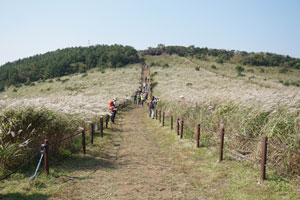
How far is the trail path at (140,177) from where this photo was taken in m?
5.32

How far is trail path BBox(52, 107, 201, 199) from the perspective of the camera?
5320mm

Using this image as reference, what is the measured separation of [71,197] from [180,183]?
2668mm

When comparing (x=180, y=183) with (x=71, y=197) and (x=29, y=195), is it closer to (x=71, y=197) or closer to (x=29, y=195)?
(x=71, y=197)

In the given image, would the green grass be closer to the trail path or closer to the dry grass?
the trail path

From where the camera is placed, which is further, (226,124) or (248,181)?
(226,124)

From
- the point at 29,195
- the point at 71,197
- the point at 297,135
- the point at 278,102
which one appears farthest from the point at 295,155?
the point at 29,195

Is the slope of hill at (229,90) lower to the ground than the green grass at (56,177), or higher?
higher

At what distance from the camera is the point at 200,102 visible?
42.2ft

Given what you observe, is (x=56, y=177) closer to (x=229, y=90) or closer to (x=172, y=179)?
(x=172, y=179)

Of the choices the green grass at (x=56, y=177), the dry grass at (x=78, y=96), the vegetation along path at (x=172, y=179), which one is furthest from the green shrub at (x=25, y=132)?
the vegetation along path at (x=172, y=179)

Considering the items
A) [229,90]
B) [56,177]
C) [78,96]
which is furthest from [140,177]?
[78,96]

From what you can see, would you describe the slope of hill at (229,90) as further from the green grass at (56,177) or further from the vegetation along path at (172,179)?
the green grass at (56,177)

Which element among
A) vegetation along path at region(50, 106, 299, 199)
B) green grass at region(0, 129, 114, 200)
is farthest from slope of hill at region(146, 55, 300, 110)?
green grass at region(0, 129, 114, 200)

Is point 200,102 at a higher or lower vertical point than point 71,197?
higher
